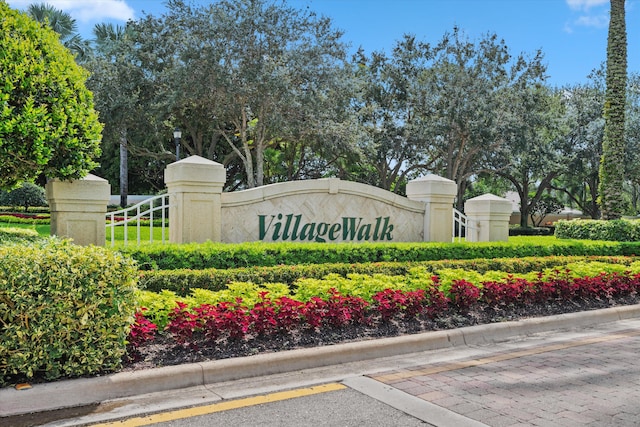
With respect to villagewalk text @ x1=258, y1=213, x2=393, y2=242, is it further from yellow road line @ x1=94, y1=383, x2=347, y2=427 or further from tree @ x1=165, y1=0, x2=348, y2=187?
tree @ x1=165, y1=0, x2=348, y2=187

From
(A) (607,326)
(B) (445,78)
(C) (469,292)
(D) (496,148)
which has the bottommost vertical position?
(A) (607,326)

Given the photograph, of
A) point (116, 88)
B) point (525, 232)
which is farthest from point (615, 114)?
point (116, 88)

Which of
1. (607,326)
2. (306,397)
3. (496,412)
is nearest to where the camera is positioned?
(496,412)

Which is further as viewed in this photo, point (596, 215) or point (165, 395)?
point (596, 215)

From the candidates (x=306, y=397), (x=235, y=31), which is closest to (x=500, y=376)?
(x=306, y=397)

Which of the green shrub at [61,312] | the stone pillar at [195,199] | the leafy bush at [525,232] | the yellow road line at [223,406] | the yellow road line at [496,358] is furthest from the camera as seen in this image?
the leafy bush at [525,232]

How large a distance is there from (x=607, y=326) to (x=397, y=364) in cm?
396

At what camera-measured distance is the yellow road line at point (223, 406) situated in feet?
13.2

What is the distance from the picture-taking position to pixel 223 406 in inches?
171

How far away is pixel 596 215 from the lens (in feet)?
137

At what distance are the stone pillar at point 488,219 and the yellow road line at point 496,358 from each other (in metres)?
6.67

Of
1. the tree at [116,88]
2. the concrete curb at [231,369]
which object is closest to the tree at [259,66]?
the tree at [116,88]

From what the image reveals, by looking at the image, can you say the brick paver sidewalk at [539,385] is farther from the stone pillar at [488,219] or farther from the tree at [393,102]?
the tree at [393,102]

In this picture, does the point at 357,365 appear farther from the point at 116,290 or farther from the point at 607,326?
the point at 607,326
